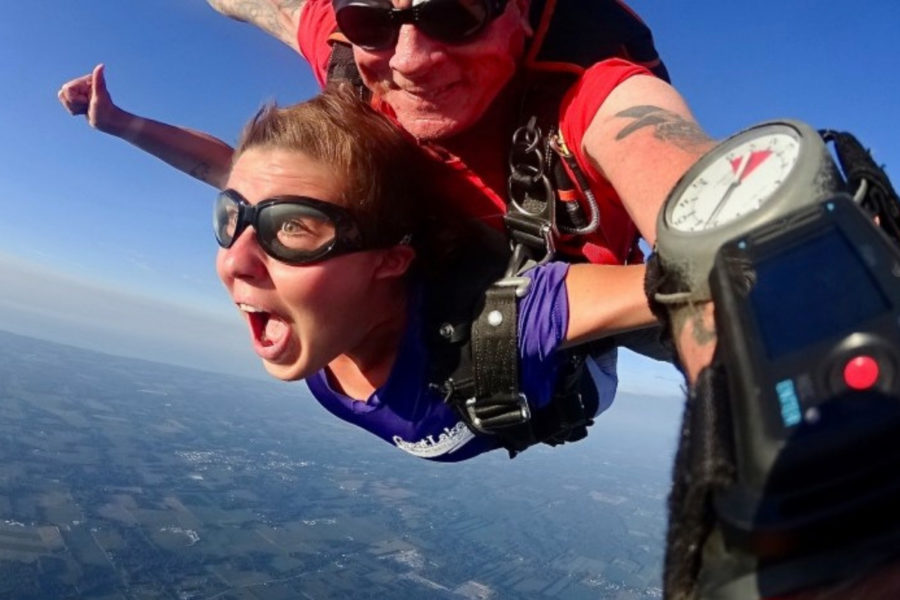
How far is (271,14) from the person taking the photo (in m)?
3.00

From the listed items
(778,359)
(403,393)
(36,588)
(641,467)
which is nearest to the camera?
(778,359)

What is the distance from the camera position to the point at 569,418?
7.00ft

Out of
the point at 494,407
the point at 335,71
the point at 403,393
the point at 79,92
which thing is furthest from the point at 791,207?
the point at 79,92

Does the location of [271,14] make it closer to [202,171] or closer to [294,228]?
[202,171]

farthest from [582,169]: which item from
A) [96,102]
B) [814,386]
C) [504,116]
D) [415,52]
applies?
[96,102]

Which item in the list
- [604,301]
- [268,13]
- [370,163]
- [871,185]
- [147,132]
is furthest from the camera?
[268,13]

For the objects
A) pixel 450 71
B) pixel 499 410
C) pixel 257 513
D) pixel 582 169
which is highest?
pixel 450 71

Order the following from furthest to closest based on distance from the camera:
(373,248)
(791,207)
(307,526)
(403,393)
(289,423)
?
(289,423), (307,526), (403,393), (373,248), (791,207)

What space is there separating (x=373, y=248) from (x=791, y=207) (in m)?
1.38

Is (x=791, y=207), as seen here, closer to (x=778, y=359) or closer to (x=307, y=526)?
(x=778, y=359)

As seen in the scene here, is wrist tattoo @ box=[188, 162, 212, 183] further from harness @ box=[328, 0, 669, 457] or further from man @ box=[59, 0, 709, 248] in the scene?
harness @ box=[328, 0, 669, 457]

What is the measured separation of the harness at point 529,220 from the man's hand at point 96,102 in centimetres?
214

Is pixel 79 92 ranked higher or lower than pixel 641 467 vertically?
higher

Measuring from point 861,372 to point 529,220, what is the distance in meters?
1.33
